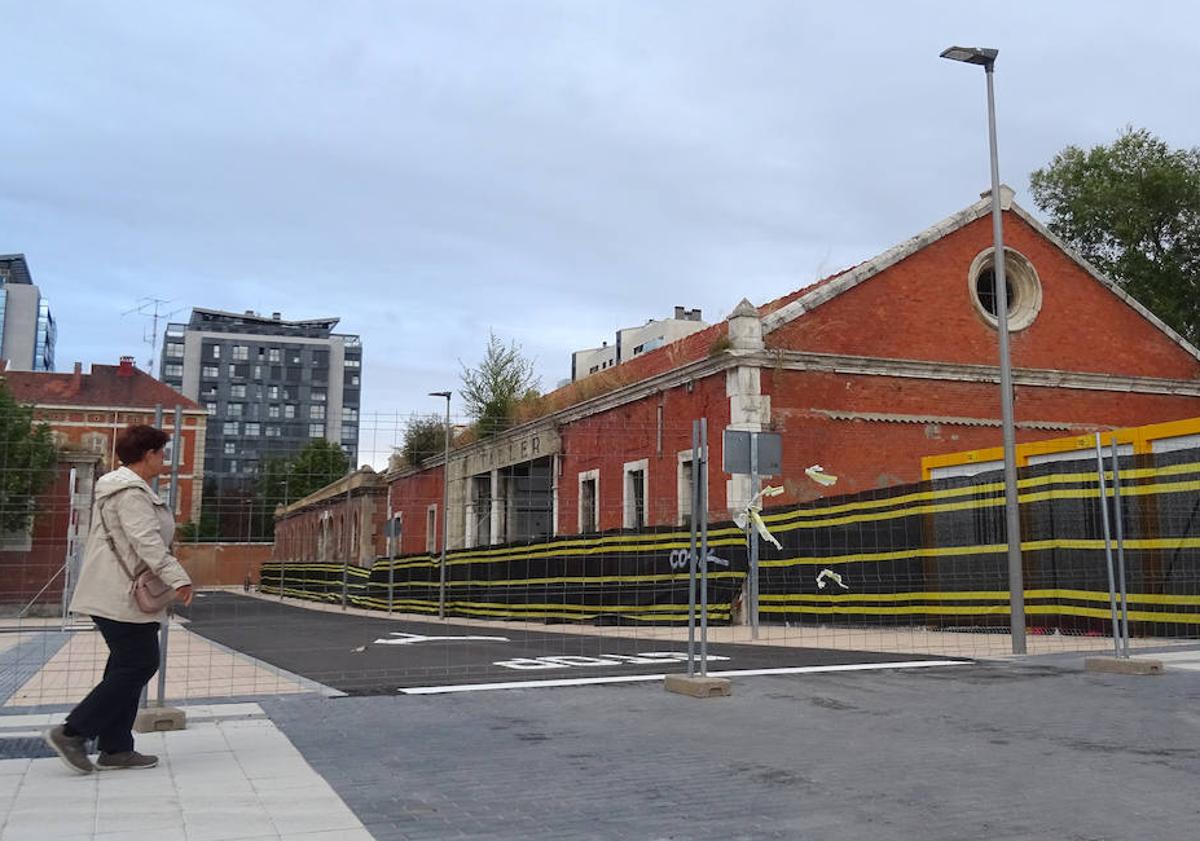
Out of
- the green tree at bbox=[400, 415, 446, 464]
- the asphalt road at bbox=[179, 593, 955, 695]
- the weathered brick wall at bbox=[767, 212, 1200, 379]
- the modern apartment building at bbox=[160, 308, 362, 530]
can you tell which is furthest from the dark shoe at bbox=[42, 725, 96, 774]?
the modern apartment building at bbox=[160, 308, 362, 530]

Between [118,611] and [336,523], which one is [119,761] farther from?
[336,523]

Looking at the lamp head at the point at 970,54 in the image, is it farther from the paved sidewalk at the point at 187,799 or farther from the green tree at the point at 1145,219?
the green tree at the point at 1145,219

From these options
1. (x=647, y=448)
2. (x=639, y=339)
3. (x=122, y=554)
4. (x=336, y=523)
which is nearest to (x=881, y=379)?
(x=647, y=448)

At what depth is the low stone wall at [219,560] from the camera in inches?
411

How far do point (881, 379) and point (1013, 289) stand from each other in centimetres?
499

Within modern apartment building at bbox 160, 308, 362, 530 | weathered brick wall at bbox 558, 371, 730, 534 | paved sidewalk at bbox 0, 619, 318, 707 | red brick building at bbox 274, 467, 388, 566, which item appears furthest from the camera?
modern apartment building at bbox 160, 308, 362, 530

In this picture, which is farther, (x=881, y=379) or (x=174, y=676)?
(x=881, y=379)

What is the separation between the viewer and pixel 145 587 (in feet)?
17.8

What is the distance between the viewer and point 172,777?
529 centimetres

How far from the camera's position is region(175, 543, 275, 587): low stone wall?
34.2 ft

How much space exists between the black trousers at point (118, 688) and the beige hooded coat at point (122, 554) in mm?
90

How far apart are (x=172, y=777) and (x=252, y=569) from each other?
25.6 ft

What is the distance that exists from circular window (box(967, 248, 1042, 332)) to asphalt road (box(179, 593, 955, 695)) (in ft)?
45.5

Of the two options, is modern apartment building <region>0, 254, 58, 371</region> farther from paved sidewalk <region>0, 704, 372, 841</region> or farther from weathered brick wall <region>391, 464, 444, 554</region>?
paved sidewalk <region>0, 704, 372, 841</region>
